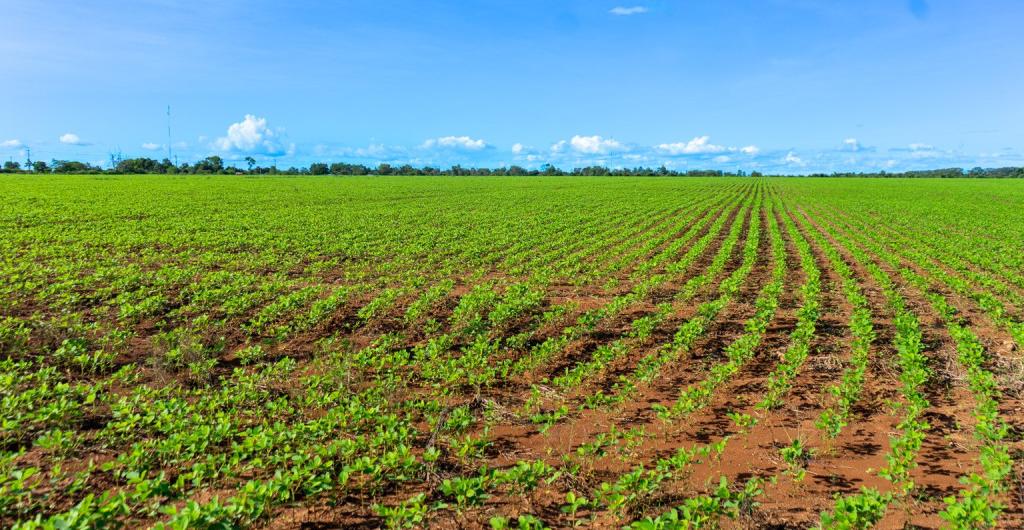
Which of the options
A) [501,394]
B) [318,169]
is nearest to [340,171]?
[318,169]

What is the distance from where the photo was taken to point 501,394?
7023mm

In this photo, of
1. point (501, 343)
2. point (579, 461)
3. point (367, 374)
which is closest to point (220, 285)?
point (367, 374)

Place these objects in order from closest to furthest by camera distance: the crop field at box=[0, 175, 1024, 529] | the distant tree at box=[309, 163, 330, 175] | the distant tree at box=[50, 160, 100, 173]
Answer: the crop field at box=[0, 175, 1024, 529] < the distant tree at box=[50, 160, 100, 173] < the distant tree at box=[309, 163, 330, 175]

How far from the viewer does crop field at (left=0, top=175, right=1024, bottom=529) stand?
14.8ft

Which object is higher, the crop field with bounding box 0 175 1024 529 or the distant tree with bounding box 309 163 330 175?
the distant tree with bounding box 309 163 330 175

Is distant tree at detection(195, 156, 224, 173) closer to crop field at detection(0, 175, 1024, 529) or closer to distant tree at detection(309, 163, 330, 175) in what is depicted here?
distant tree at detection(309, 163, 330, 175)

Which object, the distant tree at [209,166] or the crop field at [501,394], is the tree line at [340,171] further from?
the crop field at [501,394]

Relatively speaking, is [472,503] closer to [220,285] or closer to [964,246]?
[220,285]

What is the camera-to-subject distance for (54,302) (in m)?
10.4

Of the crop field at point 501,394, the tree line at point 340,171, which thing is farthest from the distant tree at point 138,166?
the crop field at point 501,394

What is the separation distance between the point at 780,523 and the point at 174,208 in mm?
36928

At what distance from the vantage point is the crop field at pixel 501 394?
177 inches

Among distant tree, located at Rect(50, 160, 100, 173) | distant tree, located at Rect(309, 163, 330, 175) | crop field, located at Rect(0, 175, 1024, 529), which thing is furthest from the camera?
distant tree, located at Rect(309, 163, 330, 175)

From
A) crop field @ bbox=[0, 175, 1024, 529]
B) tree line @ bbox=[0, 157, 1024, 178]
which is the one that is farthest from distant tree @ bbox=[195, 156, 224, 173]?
crop field @ bbox=[0, 175, 1024, 529]
